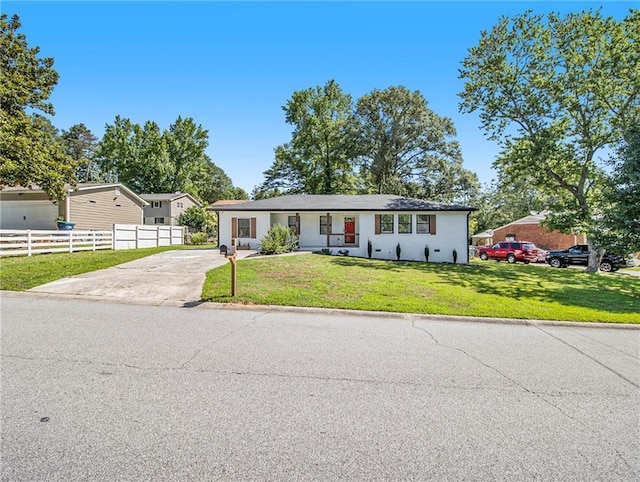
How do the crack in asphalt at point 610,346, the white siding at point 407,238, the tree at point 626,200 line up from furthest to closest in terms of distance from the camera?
1. the white siding at point 407,238
2. the tree at point 626,200
3. the crack in asphalt at point 610,346

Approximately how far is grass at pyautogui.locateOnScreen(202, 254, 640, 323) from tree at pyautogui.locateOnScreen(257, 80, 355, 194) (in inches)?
1026

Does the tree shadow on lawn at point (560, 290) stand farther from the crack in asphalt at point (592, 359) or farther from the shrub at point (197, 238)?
the shrub at point (197, 238)

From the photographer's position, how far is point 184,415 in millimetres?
2994

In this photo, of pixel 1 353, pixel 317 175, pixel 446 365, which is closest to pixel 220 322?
pixel 1 353

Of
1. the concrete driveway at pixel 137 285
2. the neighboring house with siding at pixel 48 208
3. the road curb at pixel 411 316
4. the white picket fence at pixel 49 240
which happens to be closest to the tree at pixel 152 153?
the neighboring house with siding at pixel 48 208

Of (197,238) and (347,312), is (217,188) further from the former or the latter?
(347,312)

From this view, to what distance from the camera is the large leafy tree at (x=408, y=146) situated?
34812 mm

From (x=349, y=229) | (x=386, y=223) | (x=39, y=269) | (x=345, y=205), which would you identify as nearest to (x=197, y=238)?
(x=349, y=229)

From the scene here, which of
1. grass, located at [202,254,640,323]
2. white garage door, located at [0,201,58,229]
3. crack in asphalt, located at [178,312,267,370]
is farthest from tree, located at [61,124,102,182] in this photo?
crack in asphalt, located at [178,312,267,370]

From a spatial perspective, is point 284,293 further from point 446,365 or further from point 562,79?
point 562,79

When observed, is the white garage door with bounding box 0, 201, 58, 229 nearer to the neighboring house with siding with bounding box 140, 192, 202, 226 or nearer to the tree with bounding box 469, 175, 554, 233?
the neighboring house with siding with bounding box 140, 192, 202, 226

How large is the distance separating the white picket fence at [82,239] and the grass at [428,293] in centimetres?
1004

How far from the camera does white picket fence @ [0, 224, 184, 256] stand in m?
14.9

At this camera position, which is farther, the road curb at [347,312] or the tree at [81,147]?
the tree at [81,147]
